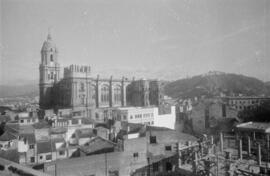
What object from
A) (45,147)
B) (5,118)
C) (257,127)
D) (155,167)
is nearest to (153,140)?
(155,167)

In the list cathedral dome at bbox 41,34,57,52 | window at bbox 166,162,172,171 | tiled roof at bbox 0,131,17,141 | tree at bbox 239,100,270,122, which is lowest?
window at bbox 166,162,172,171

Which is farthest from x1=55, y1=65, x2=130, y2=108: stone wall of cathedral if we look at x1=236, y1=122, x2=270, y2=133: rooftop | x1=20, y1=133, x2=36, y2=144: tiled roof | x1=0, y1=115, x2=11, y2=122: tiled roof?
x1=236, y1=122, x2=270, y2=133: rooftop

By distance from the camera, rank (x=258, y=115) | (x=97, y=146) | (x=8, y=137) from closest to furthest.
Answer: (x=97, y=146) < (x=8, y=137) < (x=258, y=115)

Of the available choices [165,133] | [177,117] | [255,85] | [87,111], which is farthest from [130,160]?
[255,85]

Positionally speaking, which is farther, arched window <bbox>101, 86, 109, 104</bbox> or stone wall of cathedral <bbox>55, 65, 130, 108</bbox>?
arched window <bbox>101, 86, 109, 104</bbox>

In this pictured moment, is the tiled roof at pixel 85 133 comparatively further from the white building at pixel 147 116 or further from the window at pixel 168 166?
the window at pixel 168 166

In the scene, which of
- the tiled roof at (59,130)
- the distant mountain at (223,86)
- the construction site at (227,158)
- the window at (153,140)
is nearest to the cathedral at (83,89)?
the tiled roof at (59,130)

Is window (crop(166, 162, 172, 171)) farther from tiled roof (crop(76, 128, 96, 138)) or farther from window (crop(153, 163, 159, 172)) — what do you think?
tiled roof (crop(76, 128, 96, 138))

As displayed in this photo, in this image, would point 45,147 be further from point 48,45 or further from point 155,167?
point 48,45
